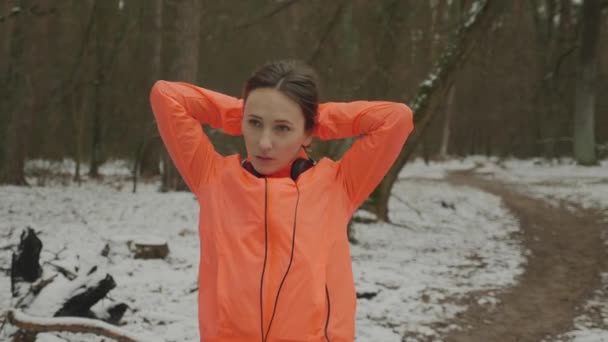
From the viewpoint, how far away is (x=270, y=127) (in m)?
1.75

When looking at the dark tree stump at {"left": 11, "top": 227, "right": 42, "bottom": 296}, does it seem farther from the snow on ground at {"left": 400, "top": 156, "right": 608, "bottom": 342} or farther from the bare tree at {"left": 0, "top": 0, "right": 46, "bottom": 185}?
→ the bare tree at {"left": 0, "top": 0, "right": 46, "bottom": 185}

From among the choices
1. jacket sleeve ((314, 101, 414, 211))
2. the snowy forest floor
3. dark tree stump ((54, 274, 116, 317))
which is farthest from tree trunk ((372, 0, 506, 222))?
jacket sleeve ((314, 101, 414, 211))

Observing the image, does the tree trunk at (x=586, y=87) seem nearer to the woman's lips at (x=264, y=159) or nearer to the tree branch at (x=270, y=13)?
the tree branch at (x=270, y=13)

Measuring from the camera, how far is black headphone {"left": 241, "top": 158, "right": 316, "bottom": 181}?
5.92ft

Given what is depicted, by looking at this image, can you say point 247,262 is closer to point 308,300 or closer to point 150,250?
point 308,300

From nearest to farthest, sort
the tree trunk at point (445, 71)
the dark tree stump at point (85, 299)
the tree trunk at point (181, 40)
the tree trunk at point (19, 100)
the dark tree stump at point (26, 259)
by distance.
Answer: the dark tree stump at point (85, 299) < the dark tree stump at point (26, 259) < the tree trunk at point (445, 71) < the tree trunk at point (181, 40) < the tree trunk at point (19, 100)

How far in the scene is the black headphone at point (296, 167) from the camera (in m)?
1.81

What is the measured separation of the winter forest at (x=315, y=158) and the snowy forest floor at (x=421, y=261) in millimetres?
30

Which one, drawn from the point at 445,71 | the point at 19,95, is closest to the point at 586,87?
the point at 445,71

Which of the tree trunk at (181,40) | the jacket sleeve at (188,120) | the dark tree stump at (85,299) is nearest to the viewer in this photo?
the jacket sleeve at (188,120)

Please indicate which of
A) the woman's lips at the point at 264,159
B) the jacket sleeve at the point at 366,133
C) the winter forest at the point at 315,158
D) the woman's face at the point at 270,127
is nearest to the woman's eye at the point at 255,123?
the woman's face at the point at 270,127

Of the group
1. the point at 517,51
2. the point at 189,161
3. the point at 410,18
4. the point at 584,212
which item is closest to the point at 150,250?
the point at 189,161

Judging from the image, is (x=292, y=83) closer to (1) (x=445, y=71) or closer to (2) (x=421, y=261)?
(2) (x=421, y=261)

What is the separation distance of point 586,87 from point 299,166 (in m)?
20.3
